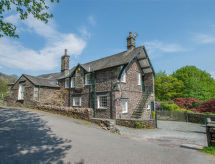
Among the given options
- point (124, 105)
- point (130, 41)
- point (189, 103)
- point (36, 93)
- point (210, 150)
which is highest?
point (130, 41)

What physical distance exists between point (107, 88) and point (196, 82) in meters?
30.0

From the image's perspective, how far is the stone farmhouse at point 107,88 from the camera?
53.0 feet

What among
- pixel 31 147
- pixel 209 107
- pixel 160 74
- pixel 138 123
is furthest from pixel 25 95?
pixel 160 74

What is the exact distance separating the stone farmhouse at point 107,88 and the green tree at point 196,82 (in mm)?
21036

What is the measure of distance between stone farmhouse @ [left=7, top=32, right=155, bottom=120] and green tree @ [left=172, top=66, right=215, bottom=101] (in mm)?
21036

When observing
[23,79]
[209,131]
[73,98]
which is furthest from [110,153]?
[23,79]

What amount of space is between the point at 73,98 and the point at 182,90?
3345 centimetres

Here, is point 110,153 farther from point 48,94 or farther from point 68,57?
point 68,57

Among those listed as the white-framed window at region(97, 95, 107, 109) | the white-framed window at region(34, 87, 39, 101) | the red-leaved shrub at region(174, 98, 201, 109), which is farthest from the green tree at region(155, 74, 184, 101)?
the white-framed window at region(34, 87, 39, 101)

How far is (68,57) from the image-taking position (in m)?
26.7

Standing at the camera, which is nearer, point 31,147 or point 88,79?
point 31,147

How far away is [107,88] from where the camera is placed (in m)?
16.6

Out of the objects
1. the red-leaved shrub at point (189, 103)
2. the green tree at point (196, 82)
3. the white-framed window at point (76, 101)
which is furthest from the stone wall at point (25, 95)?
the green tree at point (196, 82)

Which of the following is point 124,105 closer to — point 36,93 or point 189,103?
point 36,93
